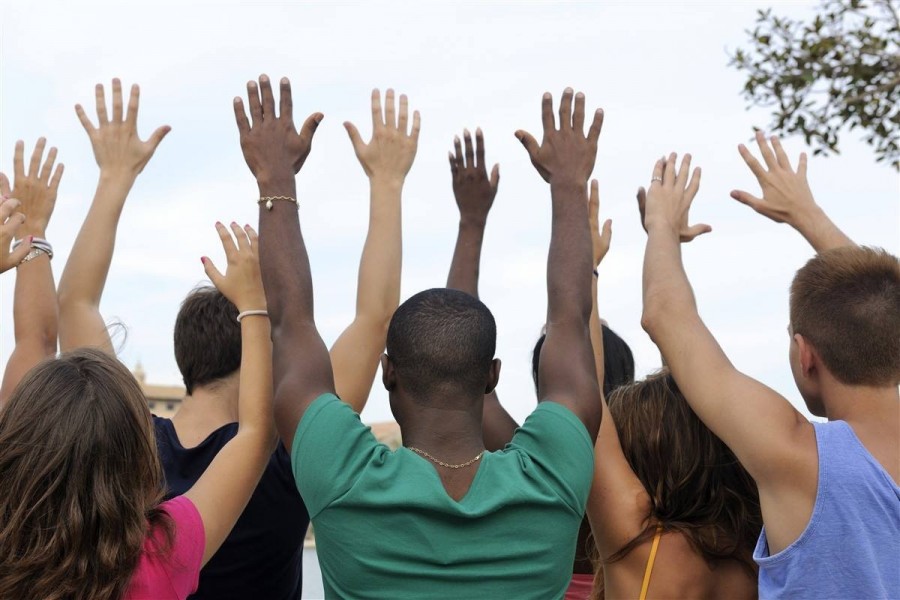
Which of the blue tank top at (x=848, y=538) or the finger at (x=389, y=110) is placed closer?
the blue tank top at (x=848, y=538)

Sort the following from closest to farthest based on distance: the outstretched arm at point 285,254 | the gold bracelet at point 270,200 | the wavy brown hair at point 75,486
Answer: the wavy brown hair at point 75,486, the outstretched arm at point 285,254, the gold bracelet at point 270,200

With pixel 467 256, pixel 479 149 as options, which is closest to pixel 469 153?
pixel 479 149

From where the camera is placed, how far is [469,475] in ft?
9.83

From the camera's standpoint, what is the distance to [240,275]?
3.67 metres

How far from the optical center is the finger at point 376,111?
4617 millimetres

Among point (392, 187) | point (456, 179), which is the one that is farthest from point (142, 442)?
point (456, 179)

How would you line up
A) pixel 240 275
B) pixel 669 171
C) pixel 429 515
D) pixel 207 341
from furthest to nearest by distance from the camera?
pixel 669 171
pixel 207 341
pixel 240 275
pixel 429 515

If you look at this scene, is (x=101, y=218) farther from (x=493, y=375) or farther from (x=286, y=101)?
(x=493, y=375)

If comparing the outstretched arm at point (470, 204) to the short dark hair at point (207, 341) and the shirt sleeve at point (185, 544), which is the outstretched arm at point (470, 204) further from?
the shirt sleeve at point (185, 544)

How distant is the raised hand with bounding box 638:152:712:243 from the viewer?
3.97 meters

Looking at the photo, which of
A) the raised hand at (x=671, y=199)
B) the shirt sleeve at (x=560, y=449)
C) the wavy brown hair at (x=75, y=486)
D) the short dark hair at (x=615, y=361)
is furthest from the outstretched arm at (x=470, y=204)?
the wavy brown hair at (x=75, y=486)

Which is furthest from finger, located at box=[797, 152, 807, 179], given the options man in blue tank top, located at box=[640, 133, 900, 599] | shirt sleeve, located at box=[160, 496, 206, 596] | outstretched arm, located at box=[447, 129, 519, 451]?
shirt sleeve, located at box=[160, 496, 206, 596]

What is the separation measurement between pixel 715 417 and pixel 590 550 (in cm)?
127

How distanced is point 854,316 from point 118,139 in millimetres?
3194
